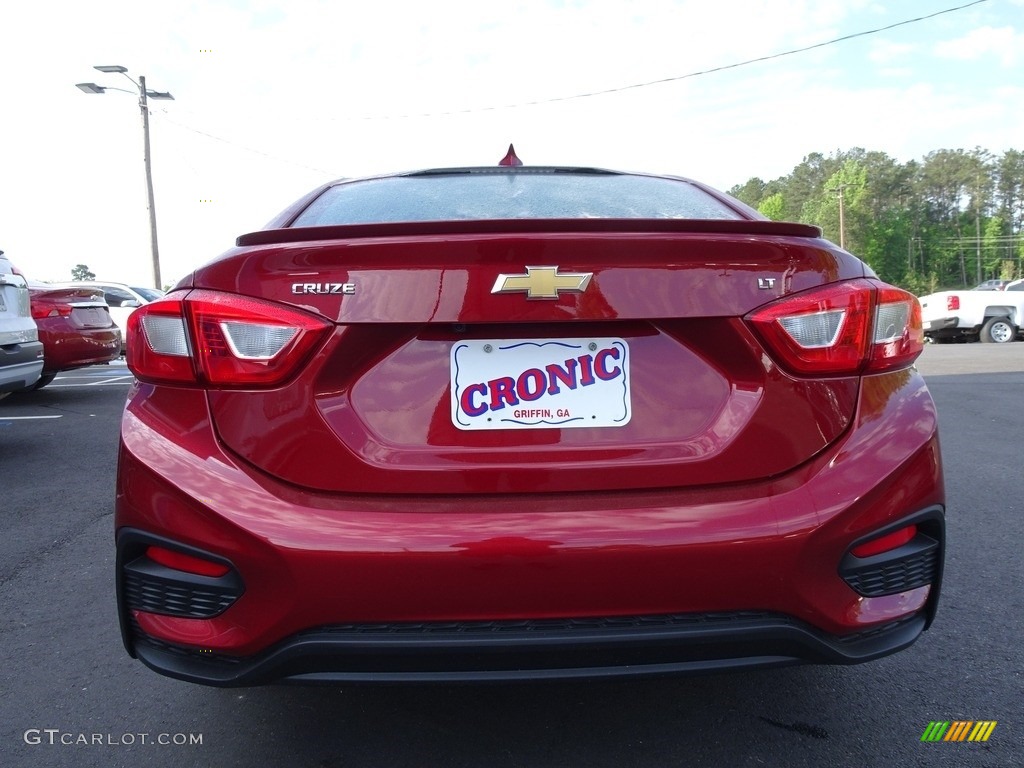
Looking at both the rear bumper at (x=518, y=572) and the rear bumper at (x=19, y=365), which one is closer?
the rear bumper at (x=518, y=572)

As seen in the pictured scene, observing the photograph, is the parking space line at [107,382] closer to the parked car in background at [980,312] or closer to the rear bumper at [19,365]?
the rear bumper at [19,365]

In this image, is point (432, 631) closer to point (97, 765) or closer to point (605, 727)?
point (605, 727)

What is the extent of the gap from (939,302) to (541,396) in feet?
55.6

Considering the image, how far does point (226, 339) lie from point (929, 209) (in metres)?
105

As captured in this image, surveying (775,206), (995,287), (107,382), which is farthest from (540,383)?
(775,206)

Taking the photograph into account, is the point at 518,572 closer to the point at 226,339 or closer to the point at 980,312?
the point at 226,339

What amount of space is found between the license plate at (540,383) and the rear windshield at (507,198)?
59cm

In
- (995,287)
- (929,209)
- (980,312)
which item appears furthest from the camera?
(929,209)

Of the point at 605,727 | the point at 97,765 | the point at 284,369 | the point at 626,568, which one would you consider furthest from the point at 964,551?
the point at 97,765

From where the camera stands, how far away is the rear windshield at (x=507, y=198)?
210 cm

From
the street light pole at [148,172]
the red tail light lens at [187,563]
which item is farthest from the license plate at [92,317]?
the street light pole at [148,172]

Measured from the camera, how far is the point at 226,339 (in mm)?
1531

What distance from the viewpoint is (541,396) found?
1522 millimetres

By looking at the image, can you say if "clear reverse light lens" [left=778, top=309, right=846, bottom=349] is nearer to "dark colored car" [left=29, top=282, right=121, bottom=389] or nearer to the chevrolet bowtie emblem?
the chevrolet bowtie emblem
